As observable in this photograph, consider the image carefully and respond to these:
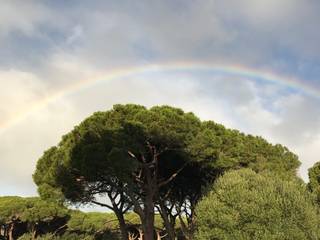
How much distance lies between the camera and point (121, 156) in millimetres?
27797

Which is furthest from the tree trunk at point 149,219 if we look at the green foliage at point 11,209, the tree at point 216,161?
the green foliage at point 11,209

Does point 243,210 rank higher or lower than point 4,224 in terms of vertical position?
lower

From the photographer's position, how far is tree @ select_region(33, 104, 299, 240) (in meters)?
28.5

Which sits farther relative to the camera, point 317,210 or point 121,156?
point 121,156

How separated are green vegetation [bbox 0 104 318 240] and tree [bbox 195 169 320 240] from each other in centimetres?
10

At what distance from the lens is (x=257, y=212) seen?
2233 cm

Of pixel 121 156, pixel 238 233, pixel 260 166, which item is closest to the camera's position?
pixel 238 233

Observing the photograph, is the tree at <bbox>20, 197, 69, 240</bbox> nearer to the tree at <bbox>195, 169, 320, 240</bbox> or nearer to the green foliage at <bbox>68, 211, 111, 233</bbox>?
the green foliage at <bbox>68, 211, 111, 233</bbox>

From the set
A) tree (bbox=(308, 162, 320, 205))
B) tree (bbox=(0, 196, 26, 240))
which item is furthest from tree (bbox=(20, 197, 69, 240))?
tree (bbox=(308, 162, 320, 205))

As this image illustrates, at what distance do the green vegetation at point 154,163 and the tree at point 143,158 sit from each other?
0.17ft

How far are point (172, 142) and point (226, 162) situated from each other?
3.71m

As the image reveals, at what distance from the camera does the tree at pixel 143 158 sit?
2850 cm

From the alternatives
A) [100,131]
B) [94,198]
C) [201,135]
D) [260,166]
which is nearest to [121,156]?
[100,131]

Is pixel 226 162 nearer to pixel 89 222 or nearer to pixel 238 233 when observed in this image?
pixel 238 233
